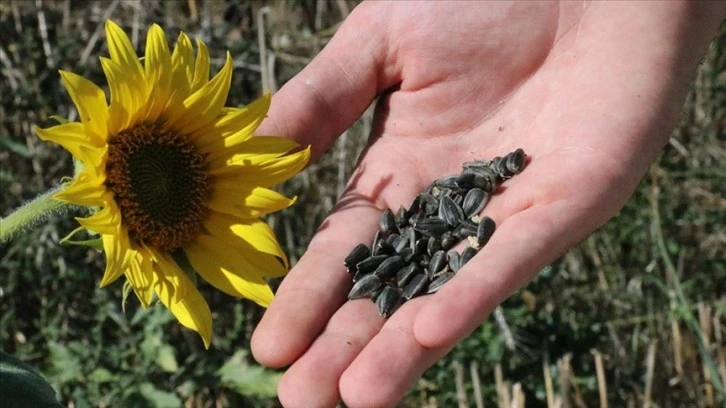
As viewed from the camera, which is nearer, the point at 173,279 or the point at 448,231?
the point at 173,279

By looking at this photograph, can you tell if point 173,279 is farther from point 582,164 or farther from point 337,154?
point 337,154

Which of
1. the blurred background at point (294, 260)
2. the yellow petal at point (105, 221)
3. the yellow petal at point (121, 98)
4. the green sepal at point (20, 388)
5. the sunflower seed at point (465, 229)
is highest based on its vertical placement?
the yellow petal at point (121, 98)

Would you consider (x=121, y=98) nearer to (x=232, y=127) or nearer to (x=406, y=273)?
(x=232, y=127)

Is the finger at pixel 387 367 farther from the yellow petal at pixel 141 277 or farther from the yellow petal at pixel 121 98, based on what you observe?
the yellow petal at pixel 121 98

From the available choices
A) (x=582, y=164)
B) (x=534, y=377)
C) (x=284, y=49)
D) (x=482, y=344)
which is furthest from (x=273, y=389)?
(x=284, y=49)

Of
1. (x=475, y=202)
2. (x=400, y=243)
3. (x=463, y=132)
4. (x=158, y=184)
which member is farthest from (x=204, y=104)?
(x=463, y=132)

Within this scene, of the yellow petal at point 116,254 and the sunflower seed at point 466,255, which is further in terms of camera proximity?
the sunflower seed at point 466,255

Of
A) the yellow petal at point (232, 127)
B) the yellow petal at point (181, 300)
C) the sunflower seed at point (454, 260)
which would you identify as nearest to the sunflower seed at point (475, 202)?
the sunflower seed at point (454, 260)
